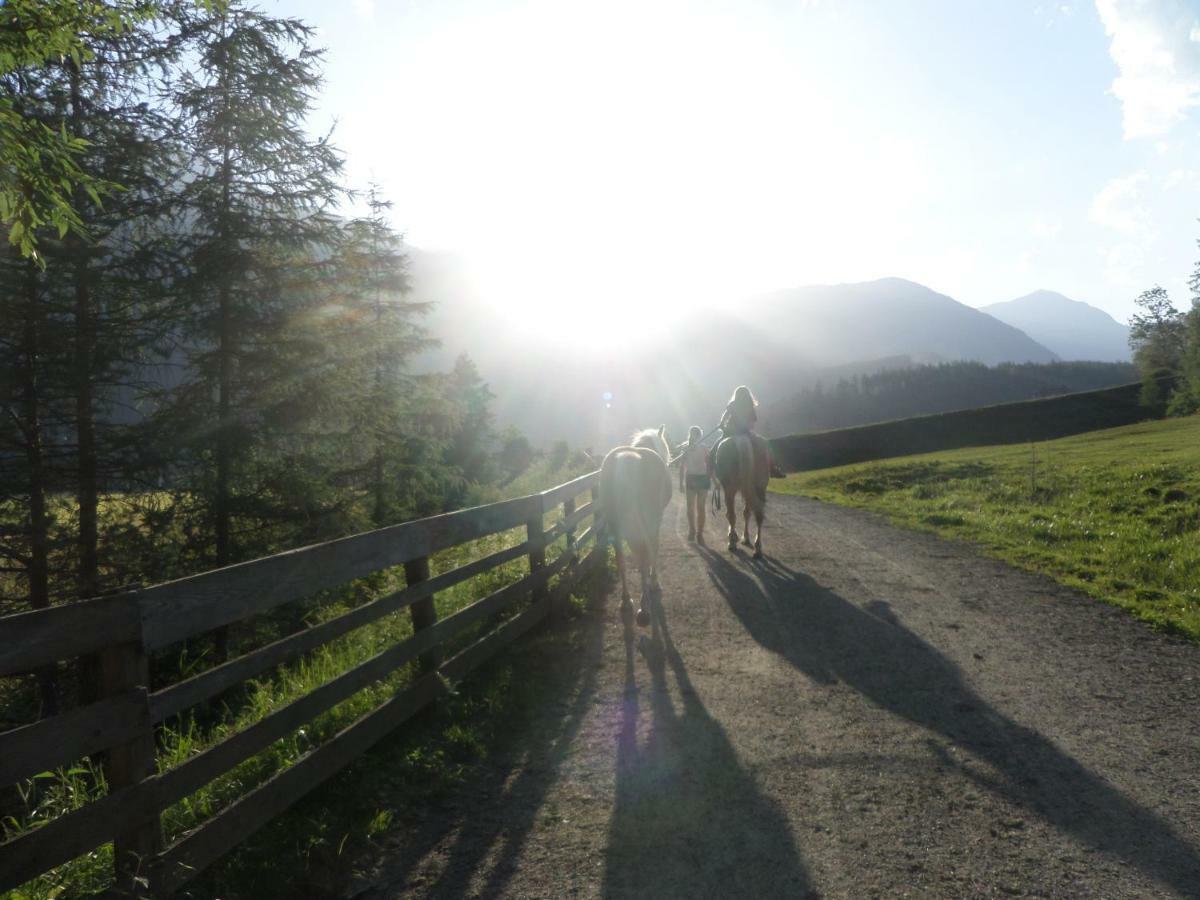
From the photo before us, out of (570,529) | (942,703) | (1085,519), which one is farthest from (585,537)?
(1085,519)

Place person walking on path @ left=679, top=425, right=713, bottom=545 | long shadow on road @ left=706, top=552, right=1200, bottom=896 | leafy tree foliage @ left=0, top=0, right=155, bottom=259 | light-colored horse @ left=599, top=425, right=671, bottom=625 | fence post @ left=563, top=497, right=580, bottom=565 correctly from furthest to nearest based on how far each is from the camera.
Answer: person walking on path @ left=679, top=425, right=713, bottom=545 < fence post @ left=563, top=497, right=580, bottom=565 < light-colored horse @ left=599, top=425, right=671, bottom=625 < leafy tree foliage @ left=0, top=0, right=155, bottom=259 < long shadow on road @ left=706, top=552, right=1200, bottom=896

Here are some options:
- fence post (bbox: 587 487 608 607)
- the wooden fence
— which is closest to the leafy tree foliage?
the wooden fence

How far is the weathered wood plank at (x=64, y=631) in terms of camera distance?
7.15ft

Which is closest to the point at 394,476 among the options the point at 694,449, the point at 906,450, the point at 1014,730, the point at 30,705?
the point at 694,449

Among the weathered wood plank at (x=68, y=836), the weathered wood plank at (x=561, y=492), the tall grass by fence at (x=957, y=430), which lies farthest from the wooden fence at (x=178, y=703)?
the tall grass by fence at (x=957, y=430)

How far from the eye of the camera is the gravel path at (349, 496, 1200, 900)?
3059 mm

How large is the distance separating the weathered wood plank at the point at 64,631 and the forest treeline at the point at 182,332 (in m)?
5.75

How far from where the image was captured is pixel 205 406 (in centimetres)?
960

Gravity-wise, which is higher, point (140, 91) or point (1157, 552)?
point (140, 91)

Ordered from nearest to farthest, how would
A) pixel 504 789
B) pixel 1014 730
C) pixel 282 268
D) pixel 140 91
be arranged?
pixel 504 789 → pixel 1014 730 → pixel 140 91 → pixel 282 268

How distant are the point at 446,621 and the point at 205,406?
21.1ft

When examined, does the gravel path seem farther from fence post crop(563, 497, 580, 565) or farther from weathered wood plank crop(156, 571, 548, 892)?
fence post crop(563, 497, 580, 565)

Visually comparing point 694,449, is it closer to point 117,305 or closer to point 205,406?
point 205,406

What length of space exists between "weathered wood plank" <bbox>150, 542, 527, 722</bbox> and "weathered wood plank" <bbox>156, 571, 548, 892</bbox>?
0.47m
